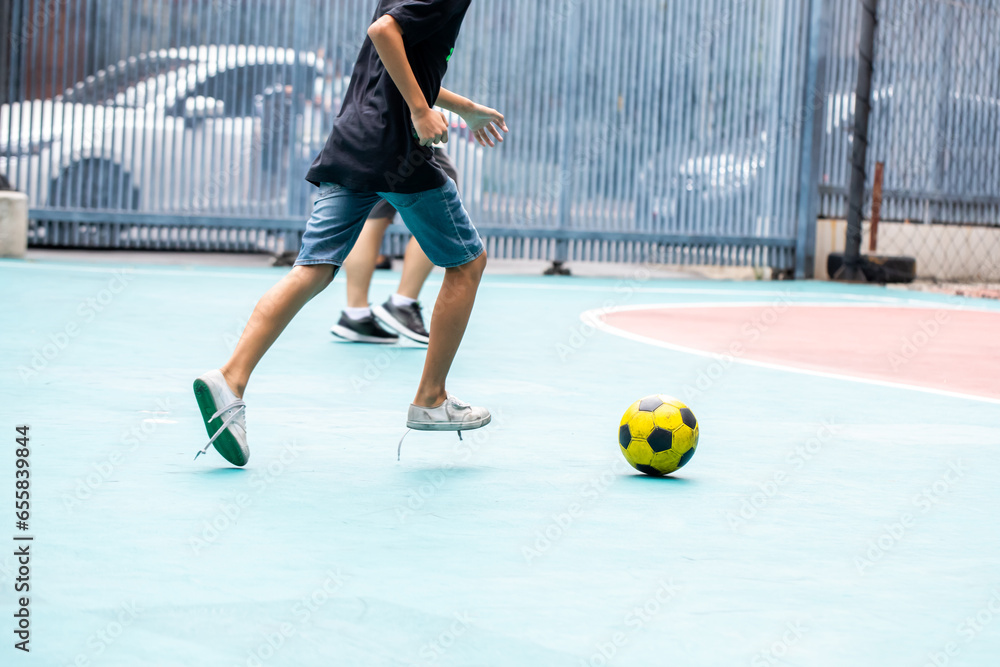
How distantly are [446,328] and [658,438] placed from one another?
0.78 meters

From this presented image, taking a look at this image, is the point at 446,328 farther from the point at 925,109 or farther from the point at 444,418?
the point at 925,109

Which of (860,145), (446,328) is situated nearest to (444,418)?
(446,328)

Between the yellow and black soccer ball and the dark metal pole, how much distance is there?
11.9 m

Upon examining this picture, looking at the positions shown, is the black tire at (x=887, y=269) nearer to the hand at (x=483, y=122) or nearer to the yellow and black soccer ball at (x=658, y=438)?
the hand at (x=483, y=122)

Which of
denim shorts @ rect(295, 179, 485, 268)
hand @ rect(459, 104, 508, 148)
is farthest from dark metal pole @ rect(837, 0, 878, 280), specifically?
denim shorts @ rect(295, 179, 485, 268)

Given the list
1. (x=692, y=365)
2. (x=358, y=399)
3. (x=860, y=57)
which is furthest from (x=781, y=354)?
(x=860, y=57)

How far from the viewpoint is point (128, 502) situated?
124 inches

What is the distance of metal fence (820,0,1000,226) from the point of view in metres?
15.5

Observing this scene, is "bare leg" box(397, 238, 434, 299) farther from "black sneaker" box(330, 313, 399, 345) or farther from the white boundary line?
the white boundary line

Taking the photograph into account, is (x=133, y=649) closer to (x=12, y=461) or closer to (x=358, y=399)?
(x=12, y=461)

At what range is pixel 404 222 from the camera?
3.85 m

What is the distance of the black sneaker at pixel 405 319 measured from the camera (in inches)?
271

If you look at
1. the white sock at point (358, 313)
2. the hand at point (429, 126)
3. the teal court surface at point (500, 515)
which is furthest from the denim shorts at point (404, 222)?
the white sock at point (358, 313)

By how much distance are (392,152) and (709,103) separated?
457 inches
